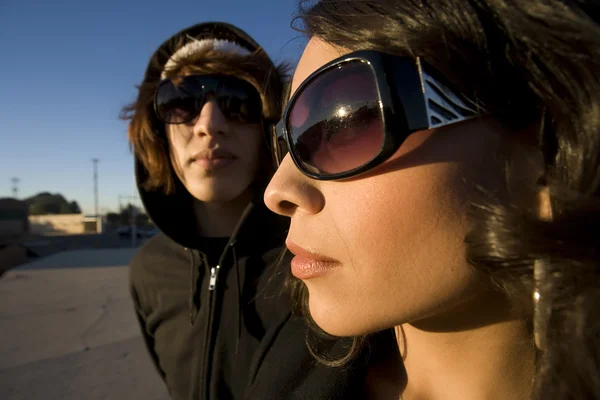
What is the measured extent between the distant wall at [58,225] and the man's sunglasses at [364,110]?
131 ft

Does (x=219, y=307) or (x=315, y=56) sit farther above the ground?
(x=315, y=56)

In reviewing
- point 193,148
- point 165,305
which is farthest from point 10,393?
point 193,148

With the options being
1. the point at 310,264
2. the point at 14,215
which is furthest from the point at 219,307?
the point at 14,215

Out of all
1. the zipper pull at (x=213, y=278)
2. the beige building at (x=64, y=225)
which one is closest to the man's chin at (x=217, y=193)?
the zipper pull at (x=213, y=278)

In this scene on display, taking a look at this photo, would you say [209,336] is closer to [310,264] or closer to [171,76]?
[310,264]

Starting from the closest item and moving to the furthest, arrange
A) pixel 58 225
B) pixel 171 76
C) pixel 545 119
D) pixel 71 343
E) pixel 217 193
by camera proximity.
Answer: pixel 545 119 → pixel 217 193 → pixel 171 76 → pixel 71 343 → pixel 58 225

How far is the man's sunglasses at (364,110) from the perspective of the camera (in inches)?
30.3

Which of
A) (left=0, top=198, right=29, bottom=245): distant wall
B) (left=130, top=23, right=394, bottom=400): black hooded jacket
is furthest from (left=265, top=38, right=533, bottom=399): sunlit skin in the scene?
(left=0, top=198, right=29, bottom=245): distant wall

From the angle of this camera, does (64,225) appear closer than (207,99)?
No

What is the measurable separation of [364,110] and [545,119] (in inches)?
14.9

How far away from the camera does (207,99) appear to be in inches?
73.7

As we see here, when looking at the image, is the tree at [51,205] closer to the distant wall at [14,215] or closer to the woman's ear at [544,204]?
the distant wall at [14,215]

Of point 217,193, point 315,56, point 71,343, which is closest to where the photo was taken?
point 315,56

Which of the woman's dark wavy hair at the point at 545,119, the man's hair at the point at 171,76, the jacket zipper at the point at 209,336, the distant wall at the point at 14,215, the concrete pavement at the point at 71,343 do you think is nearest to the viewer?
the woman's dark wavy hair at the point at 545,119
